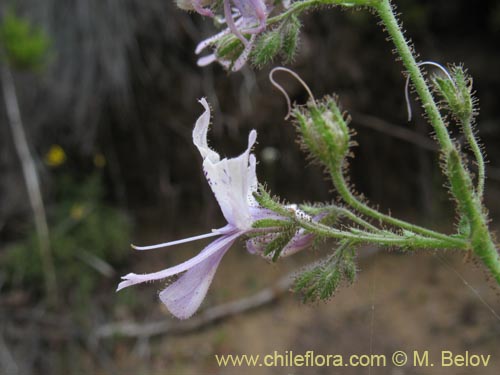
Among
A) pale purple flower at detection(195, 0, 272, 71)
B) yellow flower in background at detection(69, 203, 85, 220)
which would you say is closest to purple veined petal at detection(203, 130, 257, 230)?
pale purple flower at detection(195, 0, 272, 71)

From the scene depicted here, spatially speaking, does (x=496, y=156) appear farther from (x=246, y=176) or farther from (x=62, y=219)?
(x=246, y=176)

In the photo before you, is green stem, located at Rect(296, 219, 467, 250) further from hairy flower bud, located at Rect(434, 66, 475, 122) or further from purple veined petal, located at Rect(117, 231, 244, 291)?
hairy flower bud, located at Rect(434, 66, 475, 122)

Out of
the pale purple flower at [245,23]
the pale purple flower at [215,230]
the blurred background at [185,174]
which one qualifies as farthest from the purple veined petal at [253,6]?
the blurred background at [185,174]

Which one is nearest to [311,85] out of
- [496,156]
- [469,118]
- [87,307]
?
[496,156]

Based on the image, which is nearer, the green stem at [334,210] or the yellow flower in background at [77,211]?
the green stem at [334,210]

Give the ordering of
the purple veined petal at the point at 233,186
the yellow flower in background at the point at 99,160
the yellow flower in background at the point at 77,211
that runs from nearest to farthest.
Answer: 1. the purple veined petal at the point at 233,186
2. the yellow flower in background at the point at 77,211
3. the yellow flower in background at the point at 99,160

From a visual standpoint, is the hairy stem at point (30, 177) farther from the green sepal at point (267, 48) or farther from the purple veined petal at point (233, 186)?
the purple veined petal at point (233, 186)
